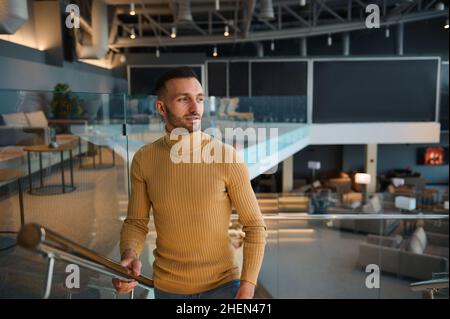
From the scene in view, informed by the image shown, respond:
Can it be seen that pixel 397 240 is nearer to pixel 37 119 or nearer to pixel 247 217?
pixel 37 119

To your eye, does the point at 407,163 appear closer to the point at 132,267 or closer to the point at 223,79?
the point at 223,79

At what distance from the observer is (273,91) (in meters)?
12.8

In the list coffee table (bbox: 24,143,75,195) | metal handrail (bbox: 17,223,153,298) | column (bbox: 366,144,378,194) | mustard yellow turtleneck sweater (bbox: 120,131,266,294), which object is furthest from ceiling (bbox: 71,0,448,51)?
metal handrail (bbox: 17,223,153,298)

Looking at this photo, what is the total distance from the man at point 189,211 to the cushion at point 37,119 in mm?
1991

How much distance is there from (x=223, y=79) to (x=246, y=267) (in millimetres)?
11931

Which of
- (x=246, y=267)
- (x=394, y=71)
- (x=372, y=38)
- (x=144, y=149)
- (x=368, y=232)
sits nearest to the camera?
(x=246, y=267)

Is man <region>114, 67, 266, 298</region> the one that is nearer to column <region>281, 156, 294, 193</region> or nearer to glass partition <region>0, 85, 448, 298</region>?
glass partition <region>0, 85, 448, 298</region>

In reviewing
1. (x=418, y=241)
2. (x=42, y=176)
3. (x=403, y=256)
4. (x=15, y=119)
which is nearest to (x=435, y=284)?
(x=42, y=176)

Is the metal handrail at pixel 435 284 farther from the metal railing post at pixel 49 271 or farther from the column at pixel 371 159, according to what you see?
the column at pixel 371 159

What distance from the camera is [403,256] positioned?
6.04 meters

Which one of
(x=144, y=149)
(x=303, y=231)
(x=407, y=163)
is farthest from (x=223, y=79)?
(x=144, y=149)

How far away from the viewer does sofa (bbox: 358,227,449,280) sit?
18.2 ft

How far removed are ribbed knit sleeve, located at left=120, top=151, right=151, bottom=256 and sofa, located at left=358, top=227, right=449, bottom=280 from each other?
4.61 m

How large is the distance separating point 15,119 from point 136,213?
73.0 inches
